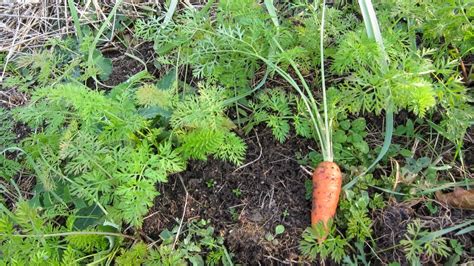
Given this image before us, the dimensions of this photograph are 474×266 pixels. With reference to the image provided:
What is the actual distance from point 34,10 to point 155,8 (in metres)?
0.68

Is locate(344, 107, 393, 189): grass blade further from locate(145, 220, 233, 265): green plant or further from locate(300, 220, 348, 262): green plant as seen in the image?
locate(145, 220, 233, 265): green plant

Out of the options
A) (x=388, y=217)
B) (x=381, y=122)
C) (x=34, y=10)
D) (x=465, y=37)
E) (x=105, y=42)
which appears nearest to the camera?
(x=388, y=217)

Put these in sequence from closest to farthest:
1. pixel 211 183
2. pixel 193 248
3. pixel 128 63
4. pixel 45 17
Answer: pixel 193 248 → pixel 211 183 → pixel 128 63 → pixel 45 17

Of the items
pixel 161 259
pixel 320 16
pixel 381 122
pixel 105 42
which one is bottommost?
pixel 161 259

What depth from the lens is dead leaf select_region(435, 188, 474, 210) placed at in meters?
1.68

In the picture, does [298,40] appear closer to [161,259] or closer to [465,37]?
[465,37]

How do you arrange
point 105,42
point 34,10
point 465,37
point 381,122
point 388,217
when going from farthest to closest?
point 34,10, point 105,42, point 381,122, point 465,37, point 388,217

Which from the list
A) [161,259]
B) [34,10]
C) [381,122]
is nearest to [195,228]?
[161,259]

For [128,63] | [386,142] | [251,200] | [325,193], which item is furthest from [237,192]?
[128,63]

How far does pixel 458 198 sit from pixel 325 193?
454 millimetres

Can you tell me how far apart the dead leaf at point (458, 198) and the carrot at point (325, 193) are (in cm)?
36

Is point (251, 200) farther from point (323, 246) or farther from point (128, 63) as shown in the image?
point (128, 63)

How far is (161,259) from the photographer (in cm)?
170

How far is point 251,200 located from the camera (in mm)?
1789
